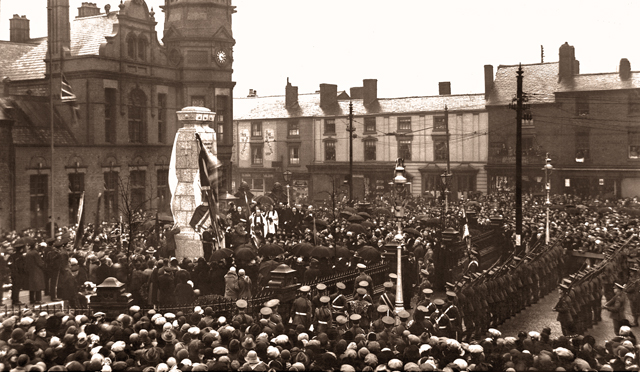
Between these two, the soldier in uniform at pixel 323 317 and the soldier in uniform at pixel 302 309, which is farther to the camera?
the soldier in uniform at pixel 302 309

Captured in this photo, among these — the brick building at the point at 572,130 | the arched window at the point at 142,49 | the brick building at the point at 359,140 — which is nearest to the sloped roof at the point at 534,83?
the brick building at the point at 572,130

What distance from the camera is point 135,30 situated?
3859cm

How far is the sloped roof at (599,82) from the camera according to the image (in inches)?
1748

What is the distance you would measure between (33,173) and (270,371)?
25993 mm

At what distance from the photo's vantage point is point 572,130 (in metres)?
44.2

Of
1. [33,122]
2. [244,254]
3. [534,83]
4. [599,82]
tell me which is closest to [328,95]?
[534,83]

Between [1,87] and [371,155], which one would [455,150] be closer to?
[371,155]

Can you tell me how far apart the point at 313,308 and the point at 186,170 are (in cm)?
1185

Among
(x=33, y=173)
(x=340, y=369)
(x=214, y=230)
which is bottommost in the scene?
(x=340, y=369)

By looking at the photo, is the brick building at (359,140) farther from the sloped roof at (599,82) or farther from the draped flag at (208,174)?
the draped flag at (208,174)

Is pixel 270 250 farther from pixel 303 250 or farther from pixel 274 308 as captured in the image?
pixel 274 308

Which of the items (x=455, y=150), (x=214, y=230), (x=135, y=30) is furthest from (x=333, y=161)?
(x=214, y=230)

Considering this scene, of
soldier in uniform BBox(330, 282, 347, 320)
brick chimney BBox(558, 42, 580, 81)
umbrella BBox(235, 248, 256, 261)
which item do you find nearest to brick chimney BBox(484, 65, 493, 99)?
brick chimney BBox(558, 42, 580, 81)

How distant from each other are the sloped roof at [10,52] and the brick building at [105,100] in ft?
0.19
